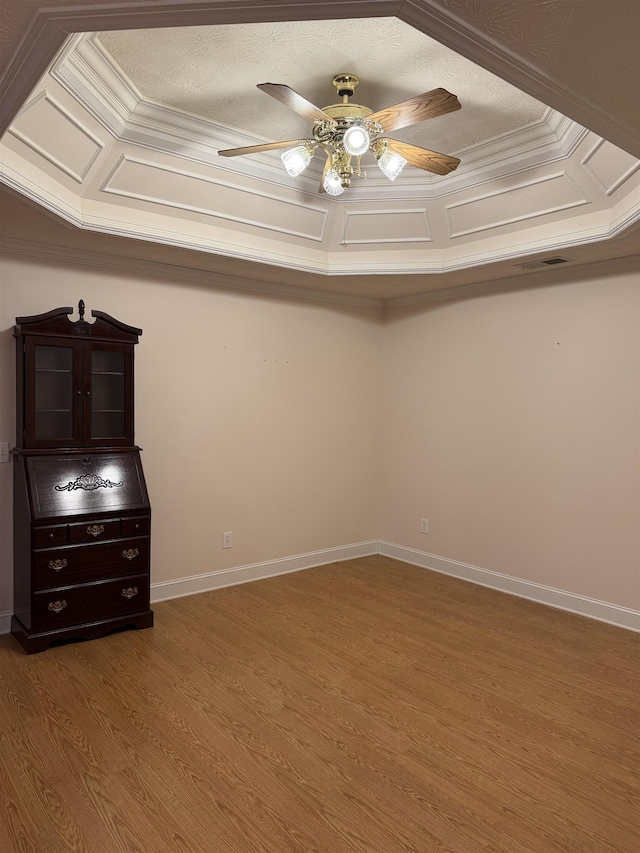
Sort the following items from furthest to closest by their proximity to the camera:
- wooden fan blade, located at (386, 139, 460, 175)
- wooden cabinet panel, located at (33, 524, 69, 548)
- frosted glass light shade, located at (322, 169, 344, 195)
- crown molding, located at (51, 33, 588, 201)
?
wooden cabinet panel, located at (33, 524, 69, 548)
frosted glass light shade, located at (322, 169, 344, 195)
wooden fan blade, located at (386, 139, 460, 175)
crown molding, located at (51, 33, 588, 201)

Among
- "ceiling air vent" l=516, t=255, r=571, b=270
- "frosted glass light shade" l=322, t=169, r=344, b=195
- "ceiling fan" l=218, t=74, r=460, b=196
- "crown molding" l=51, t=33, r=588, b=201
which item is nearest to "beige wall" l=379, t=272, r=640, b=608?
"ceiling air vent" l=516, t=255, r=571, b=270

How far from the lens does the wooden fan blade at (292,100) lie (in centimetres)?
228

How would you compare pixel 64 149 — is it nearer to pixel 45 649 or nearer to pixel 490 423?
pixel 45 649

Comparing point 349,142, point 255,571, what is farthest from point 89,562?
point 349,142

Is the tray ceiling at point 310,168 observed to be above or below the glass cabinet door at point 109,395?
above

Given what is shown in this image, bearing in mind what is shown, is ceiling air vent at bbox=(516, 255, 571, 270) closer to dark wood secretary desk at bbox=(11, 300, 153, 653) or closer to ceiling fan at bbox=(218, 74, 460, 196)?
ceiling fan at bbox=(218, 74, 460, 196)

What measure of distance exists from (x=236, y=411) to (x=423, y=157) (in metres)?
2.56

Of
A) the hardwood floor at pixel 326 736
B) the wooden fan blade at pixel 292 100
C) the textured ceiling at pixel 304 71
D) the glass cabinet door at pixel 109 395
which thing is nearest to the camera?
the hardwood floor at pixel 326 736

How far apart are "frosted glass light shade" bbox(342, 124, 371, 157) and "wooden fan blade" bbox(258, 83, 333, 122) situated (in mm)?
139

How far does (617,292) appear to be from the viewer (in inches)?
160

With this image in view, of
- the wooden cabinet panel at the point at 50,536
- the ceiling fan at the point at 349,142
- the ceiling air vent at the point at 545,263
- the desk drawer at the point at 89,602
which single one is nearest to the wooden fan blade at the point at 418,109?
the ceiling fan at the point at 349,142

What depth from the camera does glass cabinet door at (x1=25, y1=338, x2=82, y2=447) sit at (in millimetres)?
3603

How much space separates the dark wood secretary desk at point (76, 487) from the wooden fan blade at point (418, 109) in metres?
2.12

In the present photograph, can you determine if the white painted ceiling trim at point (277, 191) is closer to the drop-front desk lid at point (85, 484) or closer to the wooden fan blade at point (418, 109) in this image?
the wooden fan blade at point (418, 109)
